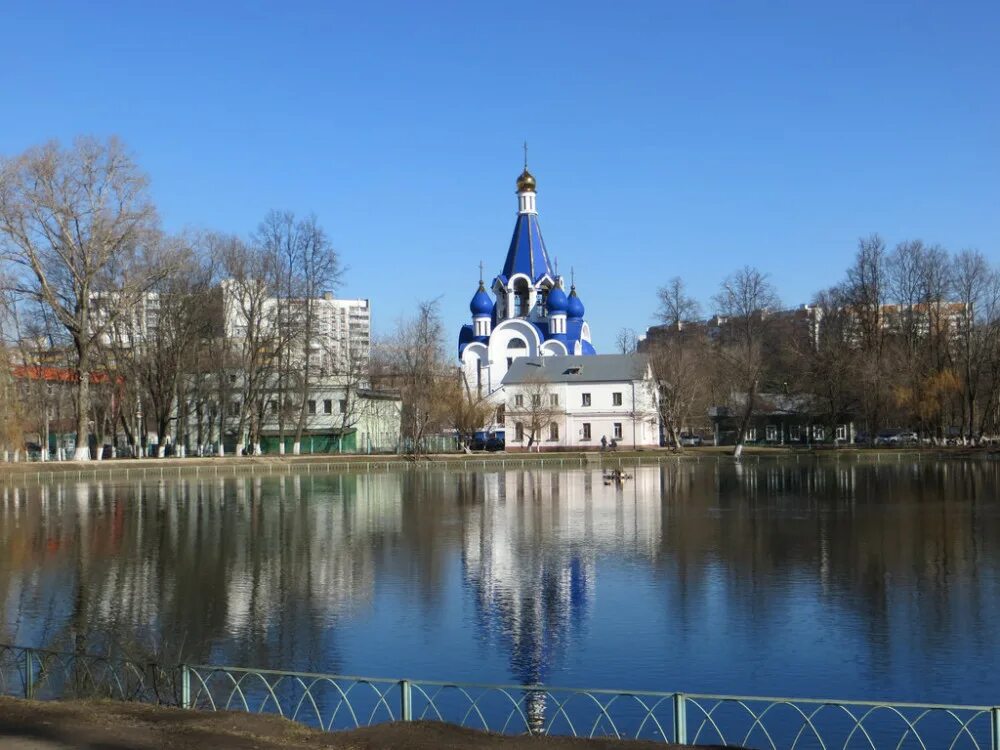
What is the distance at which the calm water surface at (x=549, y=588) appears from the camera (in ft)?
46.9

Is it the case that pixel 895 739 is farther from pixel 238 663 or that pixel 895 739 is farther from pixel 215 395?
pixel 215 395

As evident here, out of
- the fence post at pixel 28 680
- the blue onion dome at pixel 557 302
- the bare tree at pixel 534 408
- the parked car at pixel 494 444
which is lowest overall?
the fence post at pixel 28 680

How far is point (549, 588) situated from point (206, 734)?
35.9ft

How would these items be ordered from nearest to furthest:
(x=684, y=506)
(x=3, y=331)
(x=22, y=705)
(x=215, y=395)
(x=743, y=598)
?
(x=22, y=705) < (x=743, y=598) < (x=684, y=506) < (x=3, y=331) < (x=215, y=395)

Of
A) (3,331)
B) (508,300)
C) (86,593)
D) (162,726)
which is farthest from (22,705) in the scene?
(508,300)

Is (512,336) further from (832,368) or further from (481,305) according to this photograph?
(832,368)

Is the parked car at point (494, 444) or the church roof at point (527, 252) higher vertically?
the church roof at point (527, 252)

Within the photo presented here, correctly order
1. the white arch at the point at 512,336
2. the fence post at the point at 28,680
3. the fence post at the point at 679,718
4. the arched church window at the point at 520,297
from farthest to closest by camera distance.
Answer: the arched church window at the point at 520,297 → the white arch at the point at 512,336 → the fence post at the point at 28,680 → the fence post at the point at 679,718

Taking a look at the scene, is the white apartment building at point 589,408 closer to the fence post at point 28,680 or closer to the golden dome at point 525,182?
the golden dome at point 525,182

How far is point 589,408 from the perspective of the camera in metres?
70.9

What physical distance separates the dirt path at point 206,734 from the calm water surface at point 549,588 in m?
4.23

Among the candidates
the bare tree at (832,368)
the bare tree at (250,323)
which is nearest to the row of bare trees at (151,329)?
the bare tree at (250,323)

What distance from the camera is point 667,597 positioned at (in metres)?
18.4

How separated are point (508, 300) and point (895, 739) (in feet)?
235
